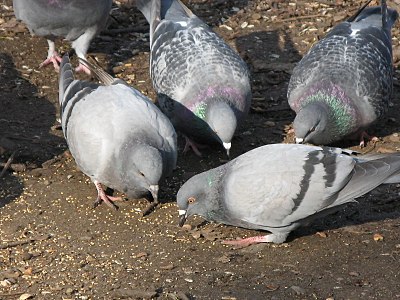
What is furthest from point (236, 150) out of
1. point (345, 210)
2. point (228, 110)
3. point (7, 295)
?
point (7, 295)

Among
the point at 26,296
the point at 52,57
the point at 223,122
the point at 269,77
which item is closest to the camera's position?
the point at 26,296

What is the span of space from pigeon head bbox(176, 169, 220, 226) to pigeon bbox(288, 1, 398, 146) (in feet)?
5.20

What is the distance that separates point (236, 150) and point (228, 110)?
0.73m

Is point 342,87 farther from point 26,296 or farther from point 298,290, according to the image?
point 26,296

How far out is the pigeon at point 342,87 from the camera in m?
8.49

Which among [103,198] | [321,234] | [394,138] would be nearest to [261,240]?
[321,234]

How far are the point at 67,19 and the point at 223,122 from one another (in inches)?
105

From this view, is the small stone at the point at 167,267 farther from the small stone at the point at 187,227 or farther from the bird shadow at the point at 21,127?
the bird shadow at the point at 21,127

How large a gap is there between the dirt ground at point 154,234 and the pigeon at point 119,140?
1.20 ft

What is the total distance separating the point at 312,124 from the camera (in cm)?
828

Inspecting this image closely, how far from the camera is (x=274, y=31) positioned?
11.2 meters

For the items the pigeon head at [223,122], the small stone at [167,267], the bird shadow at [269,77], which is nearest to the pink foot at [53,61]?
the bird shadow at [269,77]

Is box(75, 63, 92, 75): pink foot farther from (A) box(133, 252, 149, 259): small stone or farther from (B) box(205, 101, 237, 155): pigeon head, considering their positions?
(A) box(133, 252, 149, 259): small stone

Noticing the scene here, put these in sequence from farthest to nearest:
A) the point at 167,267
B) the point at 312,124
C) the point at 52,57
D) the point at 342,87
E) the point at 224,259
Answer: the point at 52,57 < the point at 342,87 < the point at 312,124 < the point at 224,259 < the point at 167,267
